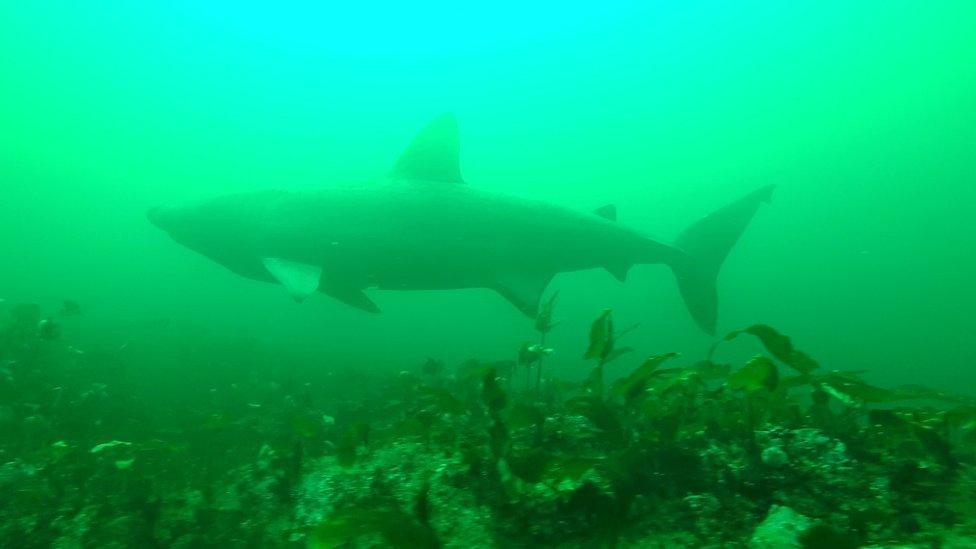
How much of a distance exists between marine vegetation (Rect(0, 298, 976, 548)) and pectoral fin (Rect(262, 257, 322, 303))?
218 cm

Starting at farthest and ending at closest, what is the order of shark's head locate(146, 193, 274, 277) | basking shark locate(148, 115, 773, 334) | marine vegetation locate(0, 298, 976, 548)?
shark's head locate(146, 193, 274, 277)
basking shark locate(148, 115, 773, 334)
marine vegetation locate(0, 298, 976, 548)

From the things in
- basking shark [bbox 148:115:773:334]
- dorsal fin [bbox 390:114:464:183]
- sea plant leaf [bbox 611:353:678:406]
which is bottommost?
sea plant leaf [bbox 611:353:678:406]

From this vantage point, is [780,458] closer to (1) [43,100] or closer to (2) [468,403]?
(2) [468,403]

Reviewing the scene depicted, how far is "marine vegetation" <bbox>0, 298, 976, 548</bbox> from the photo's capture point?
1.85 meters

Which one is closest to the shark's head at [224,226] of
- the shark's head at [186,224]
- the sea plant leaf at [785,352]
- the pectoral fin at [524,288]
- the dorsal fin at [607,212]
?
the shark's head at [186,224]

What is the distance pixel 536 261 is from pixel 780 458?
5.79 meters

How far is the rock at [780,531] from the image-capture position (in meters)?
1.54

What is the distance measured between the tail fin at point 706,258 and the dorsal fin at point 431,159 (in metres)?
4.39

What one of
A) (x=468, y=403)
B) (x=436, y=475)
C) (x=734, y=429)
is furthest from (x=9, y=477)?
(x=734, y=429)

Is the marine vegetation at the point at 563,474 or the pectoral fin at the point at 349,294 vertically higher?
the pectoral fin at the point at 349,294

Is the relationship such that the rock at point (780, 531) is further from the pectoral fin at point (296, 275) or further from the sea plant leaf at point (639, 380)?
the pectoral fin at point (296, 275)

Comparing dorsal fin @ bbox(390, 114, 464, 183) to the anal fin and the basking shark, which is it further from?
the anal fin

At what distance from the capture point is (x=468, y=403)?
196 inches

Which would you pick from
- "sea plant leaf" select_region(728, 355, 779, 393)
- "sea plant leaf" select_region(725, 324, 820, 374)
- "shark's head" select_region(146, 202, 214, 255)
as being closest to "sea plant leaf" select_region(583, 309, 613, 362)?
"sea plant leaf" select_region(725, 324, 820, 374)
